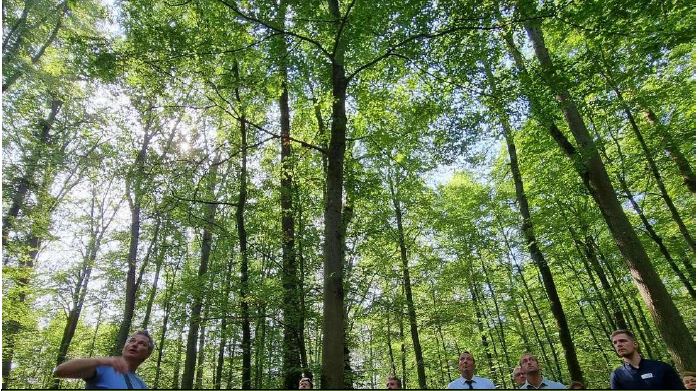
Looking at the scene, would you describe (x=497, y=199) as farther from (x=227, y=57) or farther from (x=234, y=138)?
(x=227, y=57)

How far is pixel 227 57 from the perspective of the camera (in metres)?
7.42

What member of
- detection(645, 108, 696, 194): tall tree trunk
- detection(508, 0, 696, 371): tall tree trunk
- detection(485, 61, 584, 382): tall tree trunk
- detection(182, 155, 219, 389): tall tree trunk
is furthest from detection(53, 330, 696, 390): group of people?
detection(645, 108, 696, 194): tall tree trunk

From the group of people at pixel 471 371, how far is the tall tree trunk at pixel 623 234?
1431 mm

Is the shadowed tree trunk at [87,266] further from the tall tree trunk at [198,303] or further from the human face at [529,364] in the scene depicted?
the human face at [529,364]

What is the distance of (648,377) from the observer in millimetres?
3756

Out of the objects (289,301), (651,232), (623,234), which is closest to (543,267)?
(651,232)

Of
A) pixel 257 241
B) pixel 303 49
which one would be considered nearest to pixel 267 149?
pixel 257 241

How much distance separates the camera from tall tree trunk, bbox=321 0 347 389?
521 cm

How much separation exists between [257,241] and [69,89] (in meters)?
10.6

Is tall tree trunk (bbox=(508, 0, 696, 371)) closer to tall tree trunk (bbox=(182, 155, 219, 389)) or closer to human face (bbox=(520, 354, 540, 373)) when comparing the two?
human face (bbox=(520, 354, 540, 373))

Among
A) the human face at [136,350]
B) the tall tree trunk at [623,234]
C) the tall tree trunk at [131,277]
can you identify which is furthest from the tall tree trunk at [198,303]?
the tall tree trunk at [623,234]

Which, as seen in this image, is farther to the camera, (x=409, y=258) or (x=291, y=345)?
(x=409, y=258)

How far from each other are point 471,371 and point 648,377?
2.04 meters

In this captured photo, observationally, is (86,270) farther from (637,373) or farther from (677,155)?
(677,155)
